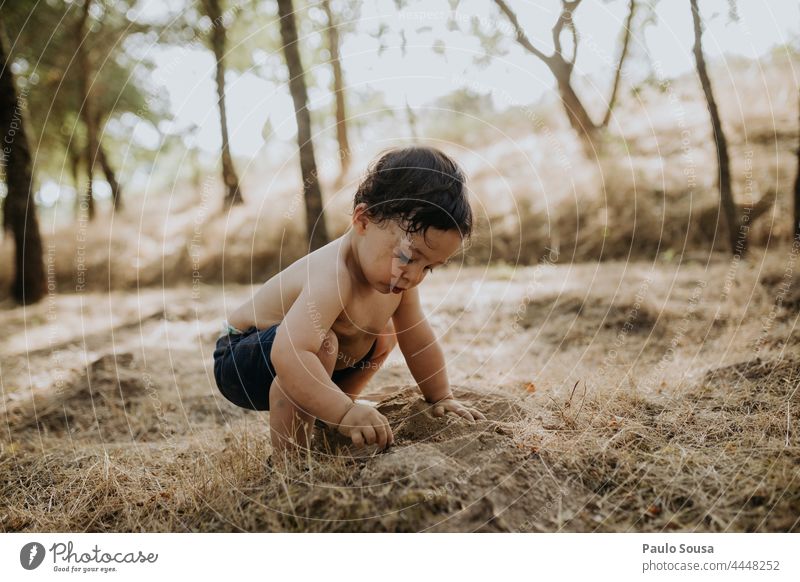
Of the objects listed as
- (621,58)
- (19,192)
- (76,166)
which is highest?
(621,58)

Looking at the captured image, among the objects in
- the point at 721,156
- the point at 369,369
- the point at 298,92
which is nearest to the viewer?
the point at 369,369

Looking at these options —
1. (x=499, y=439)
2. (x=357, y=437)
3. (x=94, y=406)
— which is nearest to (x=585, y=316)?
(x=499, y=439)

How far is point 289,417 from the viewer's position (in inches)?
71.7

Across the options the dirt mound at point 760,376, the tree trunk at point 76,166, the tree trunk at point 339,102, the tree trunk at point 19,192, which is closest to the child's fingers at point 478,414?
the dirt mound at point 760,376

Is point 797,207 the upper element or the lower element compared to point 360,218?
lower

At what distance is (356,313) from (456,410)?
434mm

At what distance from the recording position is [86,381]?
10.5ft

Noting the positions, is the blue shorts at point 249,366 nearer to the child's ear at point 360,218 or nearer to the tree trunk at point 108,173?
the child's ear at point 360,218

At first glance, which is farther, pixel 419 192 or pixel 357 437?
pixel 419 192

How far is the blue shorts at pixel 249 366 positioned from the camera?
1.94m

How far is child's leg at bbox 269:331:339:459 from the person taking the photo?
1803 millimetres

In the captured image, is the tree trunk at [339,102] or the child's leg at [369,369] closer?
the child's leg at [369,369]

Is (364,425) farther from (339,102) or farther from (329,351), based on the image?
(339,102)

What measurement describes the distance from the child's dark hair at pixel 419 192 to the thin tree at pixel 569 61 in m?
2.86
